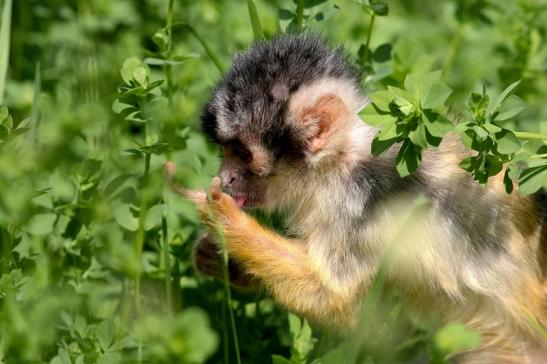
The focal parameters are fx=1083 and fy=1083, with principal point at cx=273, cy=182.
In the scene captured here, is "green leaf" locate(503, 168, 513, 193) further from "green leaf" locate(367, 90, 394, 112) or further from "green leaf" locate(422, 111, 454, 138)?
"green leaf" locate(367, 90, 394, 112)

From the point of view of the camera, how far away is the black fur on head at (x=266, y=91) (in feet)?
13.4

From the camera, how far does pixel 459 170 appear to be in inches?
163

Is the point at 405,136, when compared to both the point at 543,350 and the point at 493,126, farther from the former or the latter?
the point at 543,350

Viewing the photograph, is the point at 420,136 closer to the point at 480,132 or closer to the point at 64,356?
the point at 480,132

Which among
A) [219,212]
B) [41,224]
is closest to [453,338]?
[219,212]

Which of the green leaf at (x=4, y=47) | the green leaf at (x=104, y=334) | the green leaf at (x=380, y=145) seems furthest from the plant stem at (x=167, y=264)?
the green leaf at (x=380, y=145)

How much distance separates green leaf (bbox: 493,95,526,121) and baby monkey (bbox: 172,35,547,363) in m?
0.43

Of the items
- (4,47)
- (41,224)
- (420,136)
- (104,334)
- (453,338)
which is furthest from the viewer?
(4,47)

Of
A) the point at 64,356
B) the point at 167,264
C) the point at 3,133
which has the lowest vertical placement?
the point at 64,356

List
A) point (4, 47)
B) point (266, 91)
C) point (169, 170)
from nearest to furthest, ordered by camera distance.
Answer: point (266, 91), point (169, 170), point (4, 47)

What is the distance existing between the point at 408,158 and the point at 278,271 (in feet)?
2.38

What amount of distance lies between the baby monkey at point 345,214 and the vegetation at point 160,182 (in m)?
0.18

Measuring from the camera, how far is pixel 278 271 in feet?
13.4

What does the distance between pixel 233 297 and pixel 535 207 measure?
143 cm
